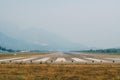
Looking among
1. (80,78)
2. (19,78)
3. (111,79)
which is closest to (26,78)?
(19,78)

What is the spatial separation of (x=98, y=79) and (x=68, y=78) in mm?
2710

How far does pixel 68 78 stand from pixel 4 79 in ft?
18.2

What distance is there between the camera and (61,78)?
27.2 metres

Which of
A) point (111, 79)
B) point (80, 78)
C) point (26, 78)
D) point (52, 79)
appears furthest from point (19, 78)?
point (111, 79)

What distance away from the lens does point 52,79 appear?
2633 cm

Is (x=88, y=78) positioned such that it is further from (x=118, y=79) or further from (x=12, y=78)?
(x=12, y=78)

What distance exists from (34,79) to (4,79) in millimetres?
2469

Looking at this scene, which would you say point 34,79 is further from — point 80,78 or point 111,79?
point 111,79

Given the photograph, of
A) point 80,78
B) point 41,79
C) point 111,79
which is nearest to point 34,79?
point 41,79

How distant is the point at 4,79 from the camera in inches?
1024

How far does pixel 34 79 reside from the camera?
1035 inches

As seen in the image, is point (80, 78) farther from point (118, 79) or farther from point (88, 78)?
point (118, 79)

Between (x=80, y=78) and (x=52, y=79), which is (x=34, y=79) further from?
(x=80, y=78)

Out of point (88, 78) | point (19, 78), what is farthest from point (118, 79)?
point (19, 78)
